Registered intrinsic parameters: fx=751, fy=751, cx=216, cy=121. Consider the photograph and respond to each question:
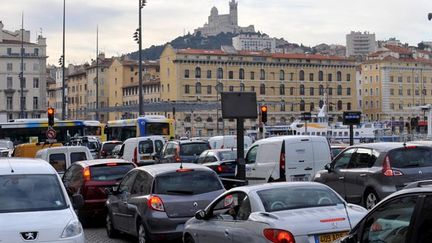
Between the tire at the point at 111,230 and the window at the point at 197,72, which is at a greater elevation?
the window at the point at 197,72

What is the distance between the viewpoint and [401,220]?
613cm

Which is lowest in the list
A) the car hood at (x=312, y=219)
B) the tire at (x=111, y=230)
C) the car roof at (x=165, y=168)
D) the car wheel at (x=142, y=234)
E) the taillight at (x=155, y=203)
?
the tire at (x=111, y=230)

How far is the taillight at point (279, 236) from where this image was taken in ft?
28.8

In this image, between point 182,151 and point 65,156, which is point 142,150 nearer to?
point 182,151

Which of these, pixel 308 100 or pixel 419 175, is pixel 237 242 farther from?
pixel 308 100

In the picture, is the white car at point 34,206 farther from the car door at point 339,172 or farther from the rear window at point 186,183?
the car door at point 339,172

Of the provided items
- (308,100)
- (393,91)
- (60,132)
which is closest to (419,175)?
(60,132)

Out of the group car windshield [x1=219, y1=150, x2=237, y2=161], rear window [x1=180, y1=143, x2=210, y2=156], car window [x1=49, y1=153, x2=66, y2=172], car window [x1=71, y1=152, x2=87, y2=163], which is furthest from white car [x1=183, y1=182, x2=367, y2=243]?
rear window [x1=180, y1=143, x2=210, y2=156]

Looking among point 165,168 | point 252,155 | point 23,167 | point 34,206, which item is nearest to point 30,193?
point 34,206

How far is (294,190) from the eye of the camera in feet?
33.3

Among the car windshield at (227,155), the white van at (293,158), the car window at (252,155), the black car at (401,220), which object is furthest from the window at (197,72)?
the black car at (401,220)

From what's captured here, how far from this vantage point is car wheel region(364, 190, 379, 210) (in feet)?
50.5

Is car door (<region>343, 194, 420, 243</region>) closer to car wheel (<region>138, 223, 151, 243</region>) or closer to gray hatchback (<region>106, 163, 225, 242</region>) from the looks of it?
gray hatchback (<region>106, 163, 225, 242</region>)

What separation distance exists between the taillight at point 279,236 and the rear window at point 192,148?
22090 mm
